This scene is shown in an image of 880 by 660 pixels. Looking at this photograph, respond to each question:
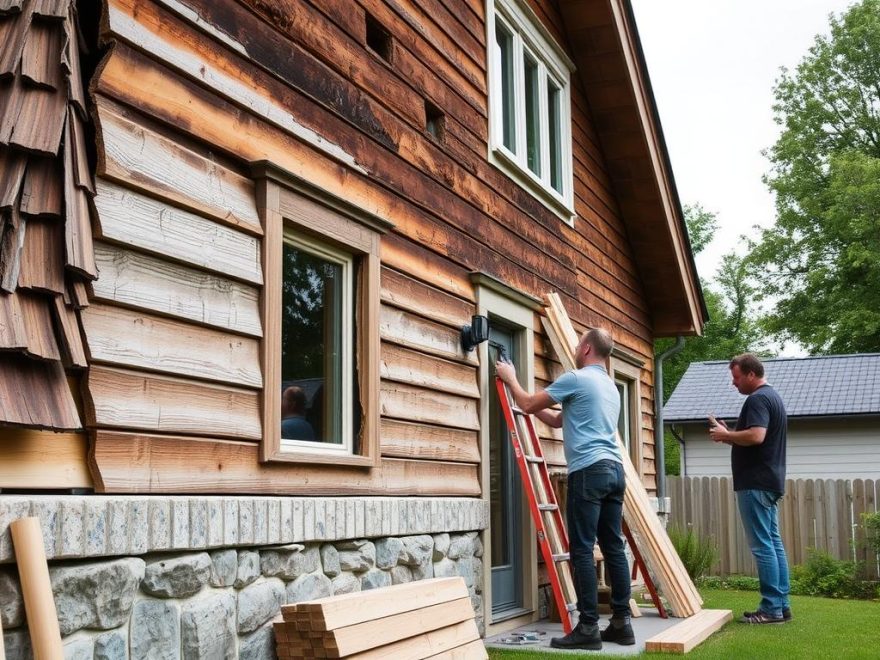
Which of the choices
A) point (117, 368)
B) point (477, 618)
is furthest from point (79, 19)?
point (477, 618)

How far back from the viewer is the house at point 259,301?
3.36m

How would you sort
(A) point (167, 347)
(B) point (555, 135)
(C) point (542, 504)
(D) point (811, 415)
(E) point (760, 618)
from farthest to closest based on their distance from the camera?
(D) point (811, 415) < (B) point (555, 135) < (E) point (760, 618) < (C) point (542, 504) < (A) point (167, 347)

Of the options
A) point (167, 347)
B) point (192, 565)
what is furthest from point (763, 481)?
point (167, 347)

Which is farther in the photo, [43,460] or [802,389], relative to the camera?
[802,389]

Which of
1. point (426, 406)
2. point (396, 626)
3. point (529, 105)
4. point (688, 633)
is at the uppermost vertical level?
point (529, 105)

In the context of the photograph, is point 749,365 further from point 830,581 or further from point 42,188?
point 42,188

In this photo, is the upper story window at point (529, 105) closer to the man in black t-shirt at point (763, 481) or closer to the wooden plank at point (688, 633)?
the man in black t-shirt at point (763, 481)

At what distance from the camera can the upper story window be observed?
27.1 ft

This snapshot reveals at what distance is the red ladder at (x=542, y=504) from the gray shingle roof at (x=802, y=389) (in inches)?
618

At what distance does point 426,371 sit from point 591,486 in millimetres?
1306

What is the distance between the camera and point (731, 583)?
14000 mm

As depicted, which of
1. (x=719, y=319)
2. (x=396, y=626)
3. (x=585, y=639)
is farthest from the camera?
(x=719, y=319)

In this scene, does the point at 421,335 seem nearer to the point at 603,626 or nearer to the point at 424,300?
the point at 424,300

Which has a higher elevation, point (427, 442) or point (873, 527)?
point (427, 442)
